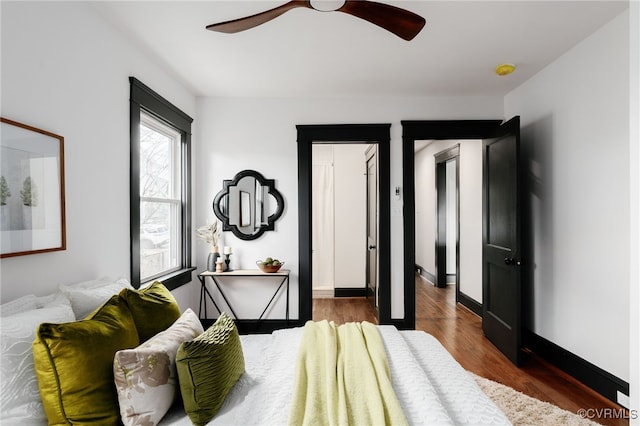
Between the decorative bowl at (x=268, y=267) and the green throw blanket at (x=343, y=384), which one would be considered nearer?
the green throw blanket at (x=343, y=384)

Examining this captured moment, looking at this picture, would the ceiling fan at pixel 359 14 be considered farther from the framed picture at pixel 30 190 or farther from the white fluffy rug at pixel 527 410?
the white fluffy rug at pixel 527 410

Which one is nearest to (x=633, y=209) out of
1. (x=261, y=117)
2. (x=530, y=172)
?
(x=530, y=172)

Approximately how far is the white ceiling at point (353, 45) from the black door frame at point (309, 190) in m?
0.41

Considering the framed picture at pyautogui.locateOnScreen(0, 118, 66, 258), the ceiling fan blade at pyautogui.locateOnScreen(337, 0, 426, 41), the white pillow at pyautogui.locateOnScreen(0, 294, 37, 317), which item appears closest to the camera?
the white pillow at pyautogui.locateOnScreen(0, 294, 37, 317)

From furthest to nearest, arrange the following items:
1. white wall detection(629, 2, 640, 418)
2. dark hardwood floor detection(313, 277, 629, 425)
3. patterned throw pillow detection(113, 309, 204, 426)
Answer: dark hardwood floor detection(313, 277, 629, 425) → white wall detection(629, 2, 640, 418) → patterned throw pillow detection(113, 309, 204, 426)

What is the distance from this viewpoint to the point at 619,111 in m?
2.35

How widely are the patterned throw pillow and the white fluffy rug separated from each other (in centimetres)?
211

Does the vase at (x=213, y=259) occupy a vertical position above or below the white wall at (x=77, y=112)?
below

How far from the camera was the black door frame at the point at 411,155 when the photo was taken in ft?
12.5

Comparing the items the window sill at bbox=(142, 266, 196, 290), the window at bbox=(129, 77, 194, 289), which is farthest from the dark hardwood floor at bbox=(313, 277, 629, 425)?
the window at bbox=(129, 77, 194, 289)

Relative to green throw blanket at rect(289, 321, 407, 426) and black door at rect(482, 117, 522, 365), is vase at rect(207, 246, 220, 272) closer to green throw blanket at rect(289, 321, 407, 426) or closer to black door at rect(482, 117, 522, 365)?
green throw blanket at rect(289, 321, 407, 426)

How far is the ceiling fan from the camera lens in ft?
5.42

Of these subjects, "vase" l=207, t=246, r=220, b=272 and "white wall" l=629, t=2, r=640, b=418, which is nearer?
"white wall" l=629, t=2, r=640, b=418

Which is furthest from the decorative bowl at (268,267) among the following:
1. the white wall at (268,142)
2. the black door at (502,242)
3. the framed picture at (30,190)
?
the black door at (502,242)
